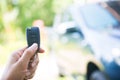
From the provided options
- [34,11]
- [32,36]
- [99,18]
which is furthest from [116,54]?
[32,36]

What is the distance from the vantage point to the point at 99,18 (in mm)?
4727

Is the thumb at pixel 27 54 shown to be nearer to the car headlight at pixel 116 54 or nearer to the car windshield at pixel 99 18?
the car headlight at pixel 116 54

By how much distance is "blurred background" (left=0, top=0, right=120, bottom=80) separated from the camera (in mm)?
4625

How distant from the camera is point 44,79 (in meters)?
5.34

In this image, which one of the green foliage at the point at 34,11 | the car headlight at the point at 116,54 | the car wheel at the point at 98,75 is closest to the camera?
the car headlight at the point at 116,54

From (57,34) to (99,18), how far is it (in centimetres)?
73

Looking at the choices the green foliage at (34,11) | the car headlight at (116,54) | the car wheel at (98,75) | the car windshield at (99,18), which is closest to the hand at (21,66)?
the car headlight at (116,54)

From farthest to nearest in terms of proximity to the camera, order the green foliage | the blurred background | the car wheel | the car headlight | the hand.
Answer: the green foliage < the blurred background < the car wheel < the car headlight < the hand

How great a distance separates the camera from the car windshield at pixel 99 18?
15.3 ft

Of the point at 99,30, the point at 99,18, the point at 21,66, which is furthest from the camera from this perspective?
the point at 99,18

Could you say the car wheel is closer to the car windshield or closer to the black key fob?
the car windshield

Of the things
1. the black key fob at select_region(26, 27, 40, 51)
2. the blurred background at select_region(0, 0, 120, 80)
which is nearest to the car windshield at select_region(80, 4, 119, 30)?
the blurred background at select_region(0, 0, 120, 80)

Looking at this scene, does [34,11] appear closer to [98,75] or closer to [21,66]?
[98,75]

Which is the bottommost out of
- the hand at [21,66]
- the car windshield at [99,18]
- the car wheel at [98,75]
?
the car wheel at [98,75]
